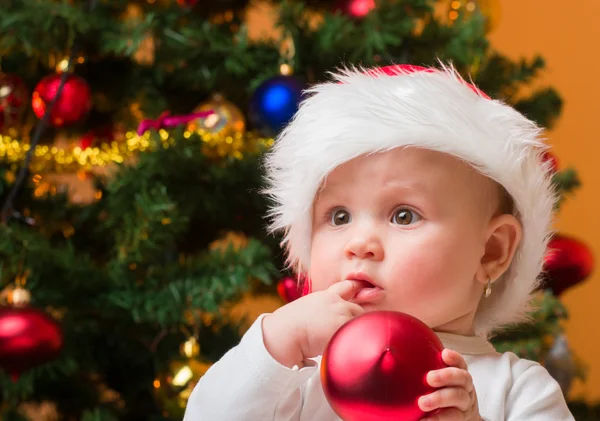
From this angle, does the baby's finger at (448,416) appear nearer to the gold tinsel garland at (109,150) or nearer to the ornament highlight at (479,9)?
the gold tinsel garland at (109,150)

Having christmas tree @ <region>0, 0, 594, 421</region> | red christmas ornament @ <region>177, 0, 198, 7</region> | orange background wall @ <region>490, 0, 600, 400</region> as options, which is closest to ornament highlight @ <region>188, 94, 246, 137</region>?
christmas tree @ <region>0, 0, 594, 421</region>

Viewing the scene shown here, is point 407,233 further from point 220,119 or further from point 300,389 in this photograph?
point 220,119

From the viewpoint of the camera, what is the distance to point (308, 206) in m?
0.84

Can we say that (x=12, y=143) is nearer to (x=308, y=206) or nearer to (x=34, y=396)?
(x=34, y=396)

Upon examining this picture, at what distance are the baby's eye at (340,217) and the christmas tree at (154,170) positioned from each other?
38 cm

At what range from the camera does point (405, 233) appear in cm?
76

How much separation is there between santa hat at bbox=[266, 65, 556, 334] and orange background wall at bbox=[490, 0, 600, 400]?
1513mm

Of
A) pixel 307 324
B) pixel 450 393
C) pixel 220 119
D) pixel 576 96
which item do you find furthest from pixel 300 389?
pixel 576 96

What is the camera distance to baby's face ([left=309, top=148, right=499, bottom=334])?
75cm

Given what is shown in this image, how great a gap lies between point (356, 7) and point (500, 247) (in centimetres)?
68

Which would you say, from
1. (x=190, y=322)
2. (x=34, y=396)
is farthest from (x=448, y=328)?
(x=34, y=396)

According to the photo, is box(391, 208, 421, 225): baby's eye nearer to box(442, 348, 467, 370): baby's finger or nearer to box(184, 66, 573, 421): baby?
box(184, 66, 573, 421): baby

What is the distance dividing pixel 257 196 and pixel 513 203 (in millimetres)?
611

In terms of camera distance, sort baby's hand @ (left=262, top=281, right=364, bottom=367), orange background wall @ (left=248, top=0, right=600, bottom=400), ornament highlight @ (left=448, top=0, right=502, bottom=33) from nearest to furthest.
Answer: baby's hand @ (left=262, top=281, right=364, bottom=367)
ornament highlight @ (left=448, top=0, right=502, bottom=33)
orange background wall @ (left=248, top=0, right=600, bottom=400)
